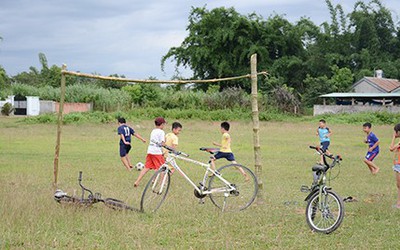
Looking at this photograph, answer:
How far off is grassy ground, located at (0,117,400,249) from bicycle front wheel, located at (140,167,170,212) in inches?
7.1

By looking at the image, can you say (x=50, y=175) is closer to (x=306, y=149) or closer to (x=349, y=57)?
(x=306, y=149)

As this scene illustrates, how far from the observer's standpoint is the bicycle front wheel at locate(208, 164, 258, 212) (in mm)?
9383

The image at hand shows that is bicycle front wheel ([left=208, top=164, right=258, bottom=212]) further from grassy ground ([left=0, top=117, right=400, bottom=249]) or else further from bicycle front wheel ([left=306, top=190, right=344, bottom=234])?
bicycle front wheel ([left=306, top=190, right=344, bottom=234])

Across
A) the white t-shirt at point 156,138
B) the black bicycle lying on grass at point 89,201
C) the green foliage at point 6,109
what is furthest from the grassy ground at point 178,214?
the green foliage at point 6,109

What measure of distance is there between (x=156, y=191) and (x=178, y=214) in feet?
1.92

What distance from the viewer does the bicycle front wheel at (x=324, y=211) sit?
24.5ft

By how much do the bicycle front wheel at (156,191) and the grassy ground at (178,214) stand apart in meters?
0.18

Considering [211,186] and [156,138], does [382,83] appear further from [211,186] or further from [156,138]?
[211,186]

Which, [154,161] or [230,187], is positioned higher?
[154,161]

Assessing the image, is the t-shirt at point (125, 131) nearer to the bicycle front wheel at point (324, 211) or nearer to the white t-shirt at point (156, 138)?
the white t-shirt at point (156, 138)

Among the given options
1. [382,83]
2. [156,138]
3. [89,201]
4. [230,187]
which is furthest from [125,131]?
[382,83]

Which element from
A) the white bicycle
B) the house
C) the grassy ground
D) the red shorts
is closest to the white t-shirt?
the red shorts

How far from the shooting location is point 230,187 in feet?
30.8

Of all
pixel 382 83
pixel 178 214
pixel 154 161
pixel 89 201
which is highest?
pixel 382 83
